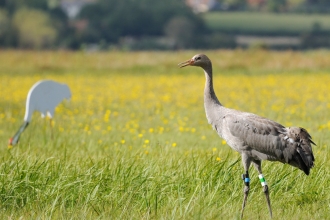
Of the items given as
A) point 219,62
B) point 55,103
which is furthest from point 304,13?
point 55,103

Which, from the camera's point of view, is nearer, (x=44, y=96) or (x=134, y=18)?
(x=44, y=96)

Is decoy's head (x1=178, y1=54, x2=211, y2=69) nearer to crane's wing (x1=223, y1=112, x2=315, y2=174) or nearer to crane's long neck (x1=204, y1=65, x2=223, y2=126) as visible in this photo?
crane's long neck (x1=204, y1=65, x2=223, y2=126)

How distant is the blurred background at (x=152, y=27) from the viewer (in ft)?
233

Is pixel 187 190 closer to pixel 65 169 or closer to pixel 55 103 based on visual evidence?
pixel 65 169

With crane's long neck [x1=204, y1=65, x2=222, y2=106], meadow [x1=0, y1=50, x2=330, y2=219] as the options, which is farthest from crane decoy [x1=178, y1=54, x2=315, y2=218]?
meadow [x1=0, y1=50, x2=330, y2=219]

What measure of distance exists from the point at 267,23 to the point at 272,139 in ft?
275

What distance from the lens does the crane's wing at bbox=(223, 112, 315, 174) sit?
Result: 7566 mm

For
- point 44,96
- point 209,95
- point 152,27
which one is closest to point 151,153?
point 209,95

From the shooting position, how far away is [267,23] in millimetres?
90438

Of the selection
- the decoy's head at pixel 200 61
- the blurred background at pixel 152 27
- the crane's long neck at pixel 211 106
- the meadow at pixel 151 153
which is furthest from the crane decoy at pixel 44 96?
the blurred background at pixel 152 27

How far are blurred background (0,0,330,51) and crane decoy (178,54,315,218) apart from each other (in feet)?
201

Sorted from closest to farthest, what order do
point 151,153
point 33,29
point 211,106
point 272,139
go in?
point 272,139, point 211,106, point 151,153, point 33,29

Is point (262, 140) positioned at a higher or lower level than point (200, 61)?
lower

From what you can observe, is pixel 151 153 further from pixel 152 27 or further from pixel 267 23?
pixel 267 23
